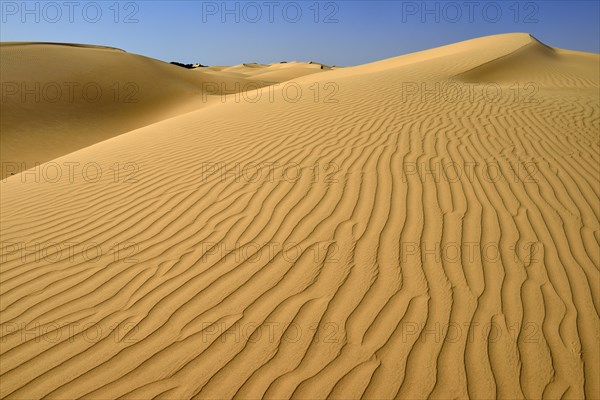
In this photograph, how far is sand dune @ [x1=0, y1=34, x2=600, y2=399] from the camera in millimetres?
Answer: 2545

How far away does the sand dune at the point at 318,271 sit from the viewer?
100 inches

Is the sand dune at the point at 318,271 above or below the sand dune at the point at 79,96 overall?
below

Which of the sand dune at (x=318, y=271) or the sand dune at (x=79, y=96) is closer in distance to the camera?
the sand dune at (x=318, y=271)

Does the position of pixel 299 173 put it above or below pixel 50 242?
above

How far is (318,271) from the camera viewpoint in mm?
3363

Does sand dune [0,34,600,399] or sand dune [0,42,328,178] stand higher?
sand dune [0,42,328,178]

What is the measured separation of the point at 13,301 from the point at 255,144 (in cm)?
387

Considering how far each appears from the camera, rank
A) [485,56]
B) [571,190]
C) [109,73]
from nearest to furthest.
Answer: [571,190] → [485,56] → [109,73]

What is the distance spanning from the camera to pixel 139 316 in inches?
119

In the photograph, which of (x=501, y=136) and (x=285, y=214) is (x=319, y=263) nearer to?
(x=285, y=214)

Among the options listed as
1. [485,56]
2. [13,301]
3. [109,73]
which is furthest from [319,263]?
[109,73]

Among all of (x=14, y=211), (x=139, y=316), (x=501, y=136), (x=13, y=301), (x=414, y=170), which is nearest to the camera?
(x=139, y=316)

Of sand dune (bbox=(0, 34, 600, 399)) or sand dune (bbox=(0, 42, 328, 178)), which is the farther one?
sand dune (bbox=(0, 42, 328, 178))

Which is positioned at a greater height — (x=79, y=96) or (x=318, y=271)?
(x=79, y=96)
